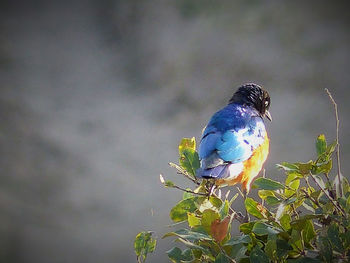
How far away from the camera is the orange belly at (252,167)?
3170mm

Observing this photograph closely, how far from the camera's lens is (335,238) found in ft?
3.57

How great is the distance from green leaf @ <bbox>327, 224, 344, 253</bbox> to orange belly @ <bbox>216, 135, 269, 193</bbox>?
77.0 inches

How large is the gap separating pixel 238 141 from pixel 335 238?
207 centimetres

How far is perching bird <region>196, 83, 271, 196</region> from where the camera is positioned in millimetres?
2703

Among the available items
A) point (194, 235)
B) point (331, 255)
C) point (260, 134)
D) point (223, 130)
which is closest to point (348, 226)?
point (331, 255)

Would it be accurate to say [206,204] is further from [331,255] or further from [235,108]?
[235,108]

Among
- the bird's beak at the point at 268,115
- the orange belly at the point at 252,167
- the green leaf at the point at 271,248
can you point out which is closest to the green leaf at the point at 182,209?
the green leaf at the point at 271,248

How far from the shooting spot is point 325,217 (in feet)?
4.05

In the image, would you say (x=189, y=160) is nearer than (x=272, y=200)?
No

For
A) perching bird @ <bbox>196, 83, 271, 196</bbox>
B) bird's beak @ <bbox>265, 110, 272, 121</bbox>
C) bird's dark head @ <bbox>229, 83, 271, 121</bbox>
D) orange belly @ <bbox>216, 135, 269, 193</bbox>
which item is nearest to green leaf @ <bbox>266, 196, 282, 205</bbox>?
perching bird @ <bbox>196, 83, 271, 196</bbox>

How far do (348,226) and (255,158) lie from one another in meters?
2.22

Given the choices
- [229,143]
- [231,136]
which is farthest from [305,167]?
[231,136]

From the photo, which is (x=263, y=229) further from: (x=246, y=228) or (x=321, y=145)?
(x=321, y=145)

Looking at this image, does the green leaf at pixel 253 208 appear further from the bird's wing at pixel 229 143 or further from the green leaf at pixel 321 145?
the bird's wing at pixel 229 143
